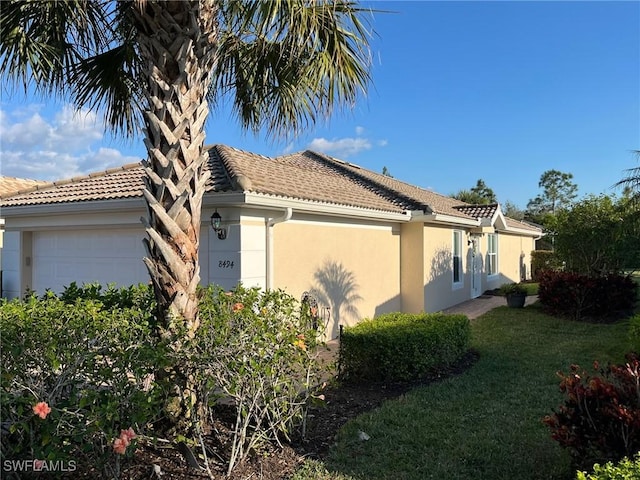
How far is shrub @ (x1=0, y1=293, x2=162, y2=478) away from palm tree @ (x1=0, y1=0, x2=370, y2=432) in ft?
1.93

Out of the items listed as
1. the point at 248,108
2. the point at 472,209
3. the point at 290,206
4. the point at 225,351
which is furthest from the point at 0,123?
the point at 472,209

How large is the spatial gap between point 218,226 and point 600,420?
6442 millimetres

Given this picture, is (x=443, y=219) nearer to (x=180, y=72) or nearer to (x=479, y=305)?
(x=479, y=305)

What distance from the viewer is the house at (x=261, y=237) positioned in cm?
861

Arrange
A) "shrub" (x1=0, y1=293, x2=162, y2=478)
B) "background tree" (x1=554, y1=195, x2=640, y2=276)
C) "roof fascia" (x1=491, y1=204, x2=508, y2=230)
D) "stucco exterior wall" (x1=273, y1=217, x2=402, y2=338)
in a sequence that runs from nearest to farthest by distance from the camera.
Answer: "shrub" (x1=0, y1=293, x2=162, y2=478) < "stucco exterior wall" (x1=273, y1=217, x2=402, y2=338) < "background tree" (x1=554, y1=195, x2=640, y2=276) < "roof fascia" (x1=491, y1=204, x2=508, y2=230)

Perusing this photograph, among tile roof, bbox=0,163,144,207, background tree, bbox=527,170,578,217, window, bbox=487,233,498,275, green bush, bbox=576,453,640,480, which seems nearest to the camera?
green bush, bbox=576,453,640,480

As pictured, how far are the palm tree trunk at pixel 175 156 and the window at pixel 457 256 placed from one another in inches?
572

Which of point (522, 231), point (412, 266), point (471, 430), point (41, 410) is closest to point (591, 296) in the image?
point (412, 266)

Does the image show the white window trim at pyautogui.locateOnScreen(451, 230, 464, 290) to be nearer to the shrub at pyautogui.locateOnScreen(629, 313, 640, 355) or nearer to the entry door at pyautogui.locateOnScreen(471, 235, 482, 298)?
the entry door at pyautogui.locateOnScreen(471, 235, 482, 298)

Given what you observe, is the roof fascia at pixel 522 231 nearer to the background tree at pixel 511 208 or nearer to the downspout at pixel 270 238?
the downspout at pixel 270 238

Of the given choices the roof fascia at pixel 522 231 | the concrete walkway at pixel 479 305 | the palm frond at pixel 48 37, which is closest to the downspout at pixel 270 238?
the palm frond at pixel 48 37

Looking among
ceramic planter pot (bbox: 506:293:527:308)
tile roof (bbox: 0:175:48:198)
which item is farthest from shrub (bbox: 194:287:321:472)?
tile roof (bbox: 0:175:48:198)

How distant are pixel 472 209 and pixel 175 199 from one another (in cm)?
1874

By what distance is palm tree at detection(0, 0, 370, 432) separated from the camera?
4.69 meters
